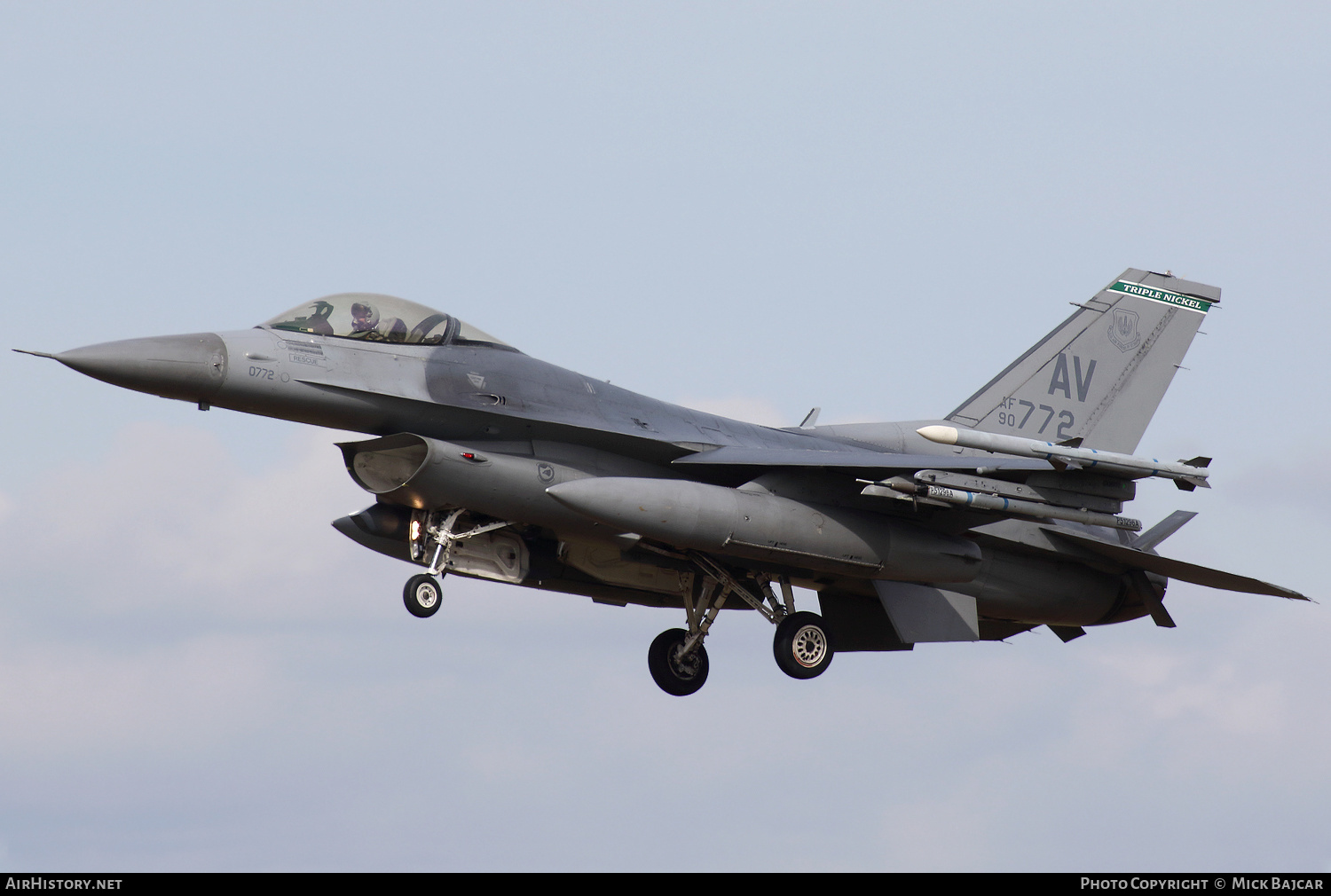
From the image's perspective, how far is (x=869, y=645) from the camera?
771 inches

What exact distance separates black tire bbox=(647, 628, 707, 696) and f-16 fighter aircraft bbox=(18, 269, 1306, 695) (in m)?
Result: 0.03

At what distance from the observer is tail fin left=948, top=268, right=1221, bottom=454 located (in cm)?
2069

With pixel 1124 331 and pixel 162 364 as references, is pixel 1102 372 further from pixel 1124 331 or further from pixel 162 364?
pixel 162 364

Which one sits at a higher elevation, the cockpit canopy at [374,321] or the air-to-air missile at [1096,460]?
the cockpit canopy at [374,321]

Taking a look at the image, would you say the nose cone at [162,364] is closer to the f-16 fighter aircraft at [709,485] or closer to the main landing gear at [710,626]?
the f-16 fighter aircraft at [709,485]

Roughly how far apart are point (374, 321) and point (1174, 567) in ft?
31.9

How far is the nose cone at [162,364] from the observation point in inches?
602

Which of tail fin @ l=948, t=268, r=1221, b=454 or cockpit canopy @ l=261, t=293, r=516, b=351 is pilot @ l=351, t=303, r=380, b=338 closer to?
cockpit canopy @ l=261, t=293, r=516, b=351

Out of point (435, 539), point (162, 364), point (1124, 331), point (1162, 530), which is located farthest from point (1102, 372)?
point (162, 364)

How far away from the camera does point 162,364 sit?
15484mm

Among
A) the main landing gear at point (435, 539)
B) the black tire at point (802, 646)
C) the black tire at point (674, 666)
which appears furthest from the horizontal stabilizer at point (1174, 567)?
the main landing gear at point (435, 539)

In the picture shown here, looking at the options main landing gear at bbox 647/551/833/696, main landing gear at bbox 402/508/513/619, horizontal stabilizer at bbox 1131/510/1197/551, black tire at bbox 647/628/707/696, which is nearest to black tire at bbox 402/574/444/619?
main landing gear at bbox 402/508/513/619

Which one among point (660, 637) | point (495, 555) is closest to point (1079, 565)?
point (660, 637)

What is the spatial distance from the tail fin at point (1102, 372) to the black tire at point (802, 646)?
356 cm
